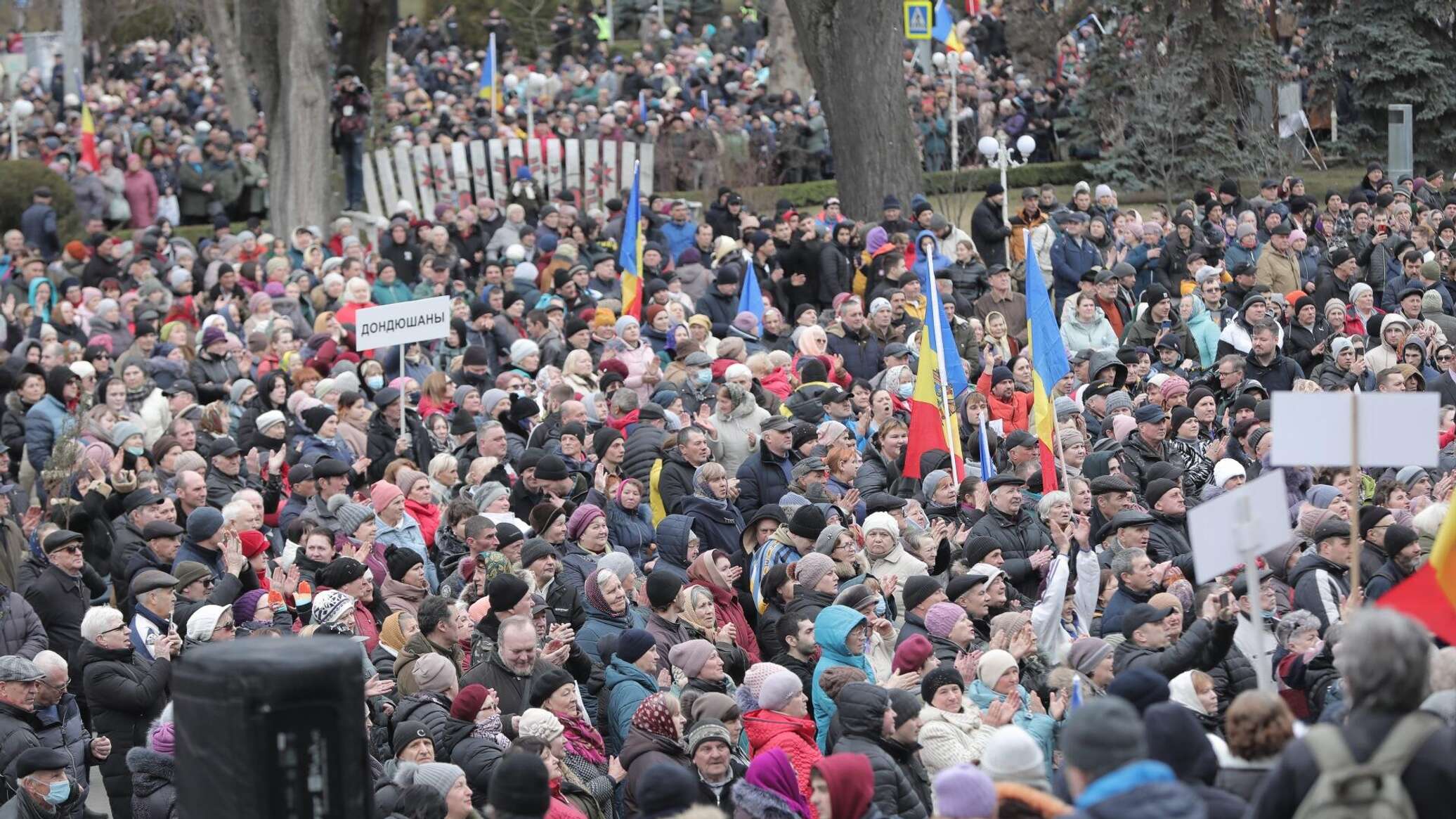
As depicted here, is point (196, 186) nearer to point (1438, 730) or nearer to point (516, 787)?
point (516, 787)

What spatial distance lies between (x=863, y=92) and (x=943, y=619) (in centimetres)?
1456

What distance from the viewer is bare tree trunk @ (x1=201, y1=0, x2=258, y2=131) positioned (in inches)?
1210

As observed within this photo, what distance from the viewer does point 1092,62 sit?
3030cm

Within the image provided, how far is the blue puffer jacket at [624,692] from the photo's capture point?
9.09 metres

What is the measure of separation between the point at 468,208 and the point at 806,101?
11.7 metres

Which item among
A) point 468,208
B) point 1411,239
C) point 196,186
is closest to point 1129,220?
point 1411,239

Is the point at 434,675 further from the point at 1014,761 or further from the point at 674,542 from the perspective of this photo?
the point at 1014,761

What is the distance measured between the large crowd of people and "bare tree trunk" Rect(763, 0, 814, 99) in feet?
52.1

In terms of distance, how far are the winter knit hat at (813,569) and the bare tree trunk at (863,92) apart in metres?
13.6

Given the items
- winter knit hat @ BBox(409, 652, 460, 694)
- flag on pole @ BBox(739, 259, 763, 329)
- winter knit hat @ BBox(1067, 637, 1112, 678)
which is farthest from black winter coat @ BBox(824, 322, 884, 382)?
winter knit hat @ BBox(409, 652, 460, 694)

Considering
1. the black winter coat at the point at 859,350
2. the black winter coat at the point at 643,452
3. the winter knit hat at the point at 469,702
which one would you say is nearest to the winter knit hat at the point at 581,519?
the black winter coat at the point at 643,452

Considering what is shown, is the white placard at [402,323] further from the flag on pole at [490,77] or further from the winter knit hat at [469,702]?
the flag on pole at [490,77]

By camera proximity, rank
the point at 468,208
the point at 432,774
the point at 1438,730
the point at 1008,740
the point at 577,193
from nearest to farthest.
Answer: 1. the point at 1438,730
2. the point at 1008,740
3. the point at 432,774
4. the point at 468,208
5. the point at 577,193

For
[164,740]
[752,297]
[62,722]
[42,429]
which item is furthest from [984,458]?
[42,429]
